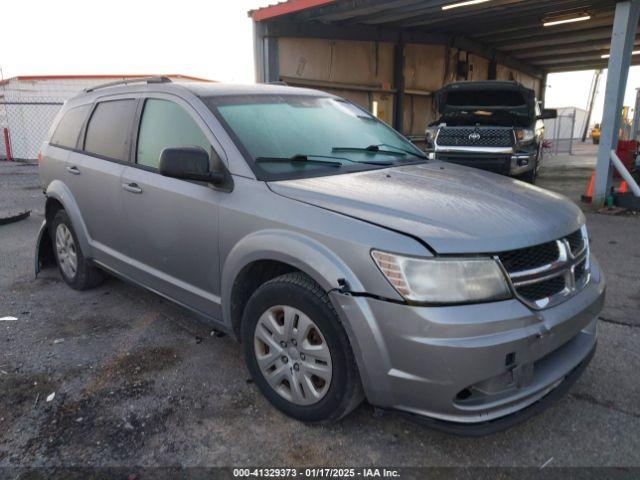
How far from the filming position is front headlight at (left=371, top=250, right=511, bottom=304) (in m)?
2.05

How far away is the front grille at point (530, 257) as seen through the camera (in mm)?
2155

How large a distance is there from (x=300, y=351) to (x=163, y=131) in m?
1.82

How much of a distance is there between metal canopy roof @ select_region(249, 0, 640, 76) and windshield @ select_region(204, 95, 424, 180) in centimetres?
663

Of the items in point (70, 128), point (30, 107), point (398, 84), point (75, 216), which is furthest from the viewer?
point (30, 107)

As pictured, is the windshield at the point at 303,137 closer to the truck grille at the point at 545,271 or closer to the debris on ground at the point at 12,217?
the truck grille at the point at 545,271

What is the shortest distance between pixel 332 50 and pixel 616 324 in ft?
33.6

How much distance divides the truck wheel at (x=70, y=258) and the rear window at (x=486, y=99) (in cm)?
856

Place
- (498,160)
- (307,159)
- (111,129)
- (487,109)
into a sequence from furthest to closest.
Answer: (487,109) → (498,160) → (111,129) → (307,159)

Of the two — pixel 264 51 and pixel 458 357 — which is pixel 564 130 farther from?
pixel 458 357

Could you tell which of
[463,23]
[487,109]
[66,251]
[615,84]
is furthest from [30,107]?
[615,84]

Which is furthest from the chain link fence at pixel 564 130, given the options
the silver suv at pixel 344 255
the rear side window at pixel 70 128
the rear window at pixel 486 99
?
the silver suv at pixel 344 255

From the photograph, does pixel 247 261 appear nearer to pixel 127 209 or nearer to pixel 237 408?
pixel 237 408

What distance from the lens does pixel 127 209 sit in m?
3.51

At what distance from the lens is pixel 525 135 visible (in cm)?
963
